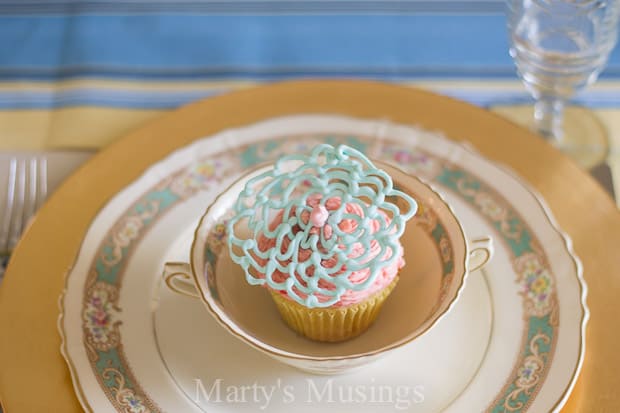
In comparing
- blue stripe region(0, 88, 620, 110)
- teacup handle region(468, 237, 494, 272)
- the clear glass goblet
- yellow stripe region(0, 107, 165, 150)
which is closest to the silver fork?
yellow stripe region(0, 107, 165, 150)

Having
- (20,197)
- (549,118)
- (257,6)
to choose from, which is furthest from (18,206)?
(549,118)

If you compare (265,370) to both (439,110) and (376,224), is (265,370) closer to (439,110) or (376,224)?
(376,224)

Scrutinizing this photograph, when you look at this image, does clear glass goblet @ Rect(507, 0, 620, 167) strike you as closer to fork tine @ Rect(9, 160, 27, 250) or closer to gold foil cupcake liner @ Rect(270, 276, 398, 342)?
gold foil cupcake liner @ Rect(270, 276, 398, 342)

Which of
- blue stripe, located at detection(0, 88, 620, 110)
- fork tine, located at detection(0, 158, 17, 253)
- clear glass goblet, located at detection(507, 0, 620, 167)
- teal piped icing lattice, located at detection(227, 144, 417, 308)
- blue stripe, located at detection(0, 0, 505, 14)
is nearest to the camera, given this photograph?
teal piped icing lattice, located at detection(227, 144, 417, 308)

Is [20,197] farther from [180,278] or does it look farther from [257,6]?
[257,6]

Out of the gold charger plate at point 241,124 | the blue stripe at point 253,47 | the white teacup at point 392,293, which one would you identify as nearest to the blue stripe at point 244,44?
the blue stripe at point 253,47

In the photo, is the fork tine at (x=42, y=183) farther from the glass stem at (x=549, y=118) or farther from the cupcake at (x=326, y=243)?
the glass stem at (x=549, y=118)
